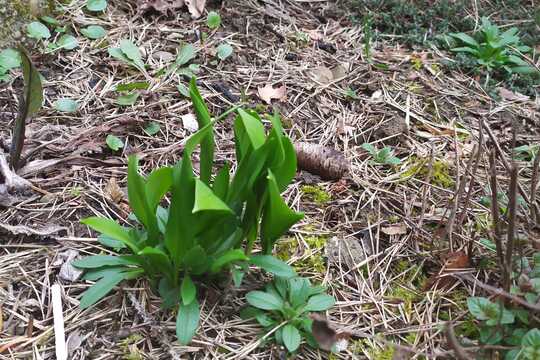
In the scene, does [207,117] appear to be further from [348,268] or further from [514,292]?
[514,292]

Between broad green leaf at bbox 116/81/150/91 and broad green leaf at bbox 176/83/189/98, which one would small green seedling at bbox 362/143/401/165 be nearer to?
broad green leaf at bbox 176/83/189/98

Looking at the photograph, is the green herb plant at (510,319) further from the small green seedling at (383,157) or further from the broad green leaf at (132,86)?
the broad green leaf at (132,86)

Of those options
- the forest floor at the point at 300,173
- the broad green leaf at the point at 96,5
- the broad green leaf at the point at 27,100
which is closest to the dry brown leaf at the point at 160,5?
the forest floor at the point at 300,173

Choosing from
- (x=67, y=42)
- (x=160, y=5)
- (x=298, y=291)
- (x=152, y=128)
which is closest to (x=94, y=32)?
(x=67, y=42)

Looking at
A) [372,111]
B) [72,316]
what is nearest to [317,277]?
[72,316]

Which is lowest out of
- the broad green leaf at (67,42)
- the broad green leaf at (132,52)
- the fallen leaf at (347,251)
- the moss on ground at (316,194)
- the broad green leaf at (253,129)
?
the fallen leaf at (347,251)

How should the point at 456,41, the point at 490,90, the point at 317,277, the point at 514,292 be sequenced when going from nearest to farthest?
the point at 514,292
the point at 317,277
the point at 490,90
the point at 456,41
